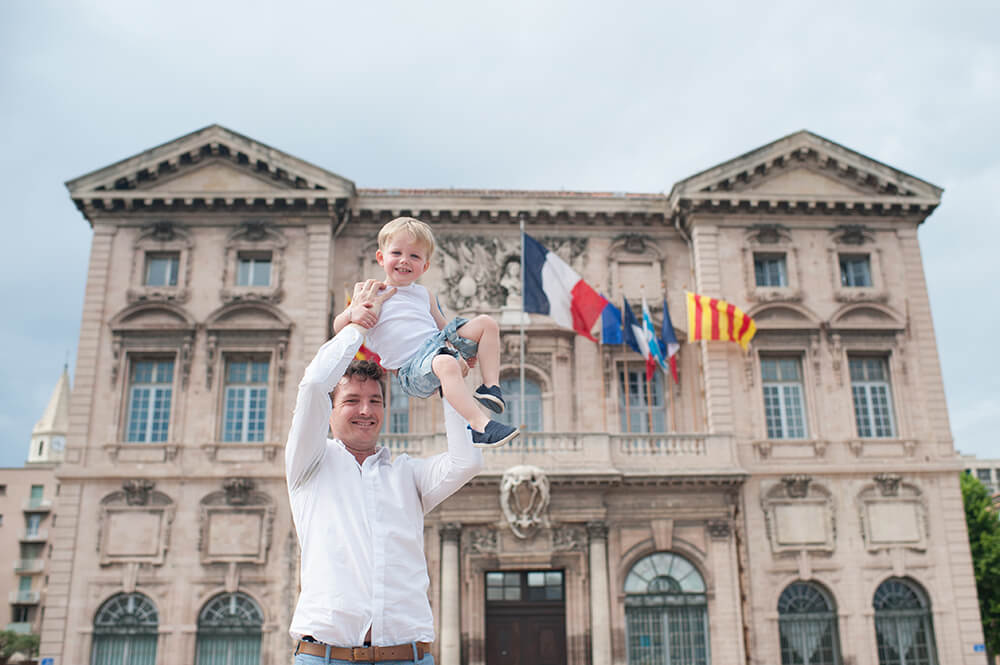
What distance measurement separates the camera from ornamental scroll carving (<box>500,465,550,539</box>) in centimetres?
2142

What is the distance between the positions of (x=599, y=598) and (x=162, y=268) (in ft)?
45.8

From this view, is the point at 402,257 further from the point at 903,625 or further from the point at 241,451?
the point at 903,625

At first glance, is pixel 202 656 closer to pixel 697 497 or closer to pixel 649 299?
pixel 697 497

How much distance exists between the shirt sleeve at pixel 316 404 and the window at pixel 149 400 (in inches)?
794

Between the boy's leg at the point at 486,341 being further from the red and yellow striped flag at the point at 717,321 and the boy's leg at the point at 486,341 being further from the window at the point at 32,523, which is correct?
the window at the point at 32,523

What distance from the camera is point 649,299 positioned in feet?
81.7

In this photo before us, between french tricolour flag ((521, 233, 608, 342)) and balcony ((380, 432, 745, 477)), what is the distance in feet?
8.82

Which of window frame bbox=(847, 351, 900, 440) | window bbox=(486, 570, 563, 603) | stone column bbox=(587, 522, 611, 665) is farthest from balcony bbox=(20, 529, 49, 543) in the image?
window frame bbox=(847, 351, 900, 440)

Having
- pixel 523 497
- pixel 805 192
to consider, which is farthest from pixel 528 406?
pixel 805 192

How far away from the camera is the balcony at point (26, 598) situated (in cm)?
5931

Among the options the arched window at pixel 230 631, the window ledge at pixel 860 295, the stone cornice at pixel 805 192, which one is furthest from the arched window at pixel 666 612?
the stone cornice at pixel 805 192

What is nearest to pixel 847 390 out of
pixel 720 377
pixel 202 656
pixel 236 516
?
pixel 720 377

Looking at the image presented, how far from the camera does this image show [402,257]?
16.0 ft

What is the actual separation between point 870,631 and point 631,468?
681 centimetres
